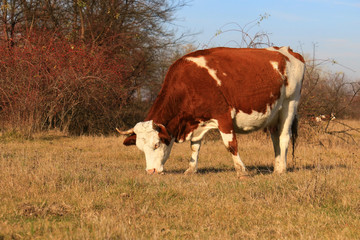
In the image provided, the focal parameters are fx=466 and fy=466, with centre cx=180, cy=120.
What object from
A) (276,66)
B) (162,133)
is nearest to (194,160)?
(162,133)

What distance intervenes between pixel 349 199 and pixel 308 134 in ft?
25.9

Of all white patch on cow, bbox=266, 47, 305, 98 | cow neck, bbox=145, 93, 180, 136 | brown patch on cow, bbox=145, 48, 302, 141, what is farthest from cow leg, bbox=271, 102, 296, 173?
cow neck, bbox=145, 93, 180, 136

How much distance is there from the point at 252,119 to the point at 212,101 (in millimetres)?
832

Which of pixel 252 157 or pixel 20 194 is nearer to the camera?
pixel 20 194

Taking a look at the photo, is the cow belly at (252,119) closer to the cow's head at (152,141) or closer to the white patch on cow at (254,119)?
the white patch on cow at (254,119)

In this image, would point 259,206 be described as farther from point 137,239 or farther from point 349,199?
point 137,239

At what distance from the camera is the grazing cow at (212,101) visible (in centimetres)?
733

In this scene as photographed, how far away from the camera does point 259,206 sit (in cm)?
514

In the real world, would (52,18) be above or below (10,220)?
above

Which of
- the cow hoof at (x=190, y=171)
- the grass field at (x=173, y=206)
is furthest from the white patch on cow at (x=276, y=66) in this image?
the cow hoof at (x=190, y=171)

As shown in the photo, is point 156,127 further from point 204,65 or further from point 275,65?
point 275,65

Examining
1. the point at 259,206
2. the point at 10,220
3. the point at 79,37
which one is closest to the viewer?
the point at 10,220

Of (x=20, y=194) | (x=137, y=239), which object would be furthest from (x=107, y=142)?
(x=137, y=239)

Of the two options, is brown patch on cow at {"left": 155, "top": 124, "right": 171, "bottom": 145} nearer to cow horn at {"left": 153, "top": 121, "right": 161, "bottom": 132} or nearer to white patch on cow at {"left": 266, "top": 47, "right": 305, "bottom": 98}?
cow horn at {"left": 153, "top": 121, "right": 161, "bottom": 132}
